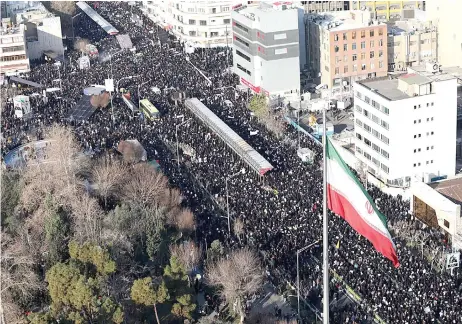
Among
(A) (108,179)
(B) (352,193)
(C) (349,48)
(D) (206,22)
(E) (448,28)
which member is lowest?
(A) (108,179)

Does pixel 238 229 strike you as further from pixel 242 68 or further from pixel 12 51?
pixel 12 51

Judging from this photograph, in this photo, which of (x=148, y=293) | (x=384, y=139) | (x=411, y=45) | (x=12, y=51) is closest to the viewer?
(x=148, y=293)

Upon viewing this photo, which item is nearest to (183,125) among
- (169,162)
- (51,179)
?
(169,162)

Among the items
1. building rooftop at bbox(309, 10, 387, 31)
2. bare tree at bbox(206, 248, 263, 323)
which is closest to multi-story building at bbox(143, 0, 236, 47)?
building rooftop at bbox(309, 10, 387, 31)

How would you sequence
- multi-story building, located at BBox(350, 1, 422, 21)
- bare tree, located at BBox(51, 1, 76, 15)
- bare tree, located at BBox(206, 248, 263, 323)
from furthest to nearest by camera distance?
bare tree, located at BBox(51, 1, 76, 15), multi-story building, located at BBox(350, 1, 422, 21), bare tree, located at BBox(206, 248, 263, 323)

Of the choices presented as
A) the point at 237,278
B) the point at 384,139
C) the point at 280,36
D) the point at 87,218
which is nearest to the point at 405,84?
the point at 384,139

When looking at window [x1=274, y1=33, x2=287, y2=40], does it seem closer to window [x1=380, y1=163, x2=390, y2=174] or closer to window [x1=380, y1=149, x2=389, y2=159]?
window [x1=380, y1=149, x2=389, y2=159]
